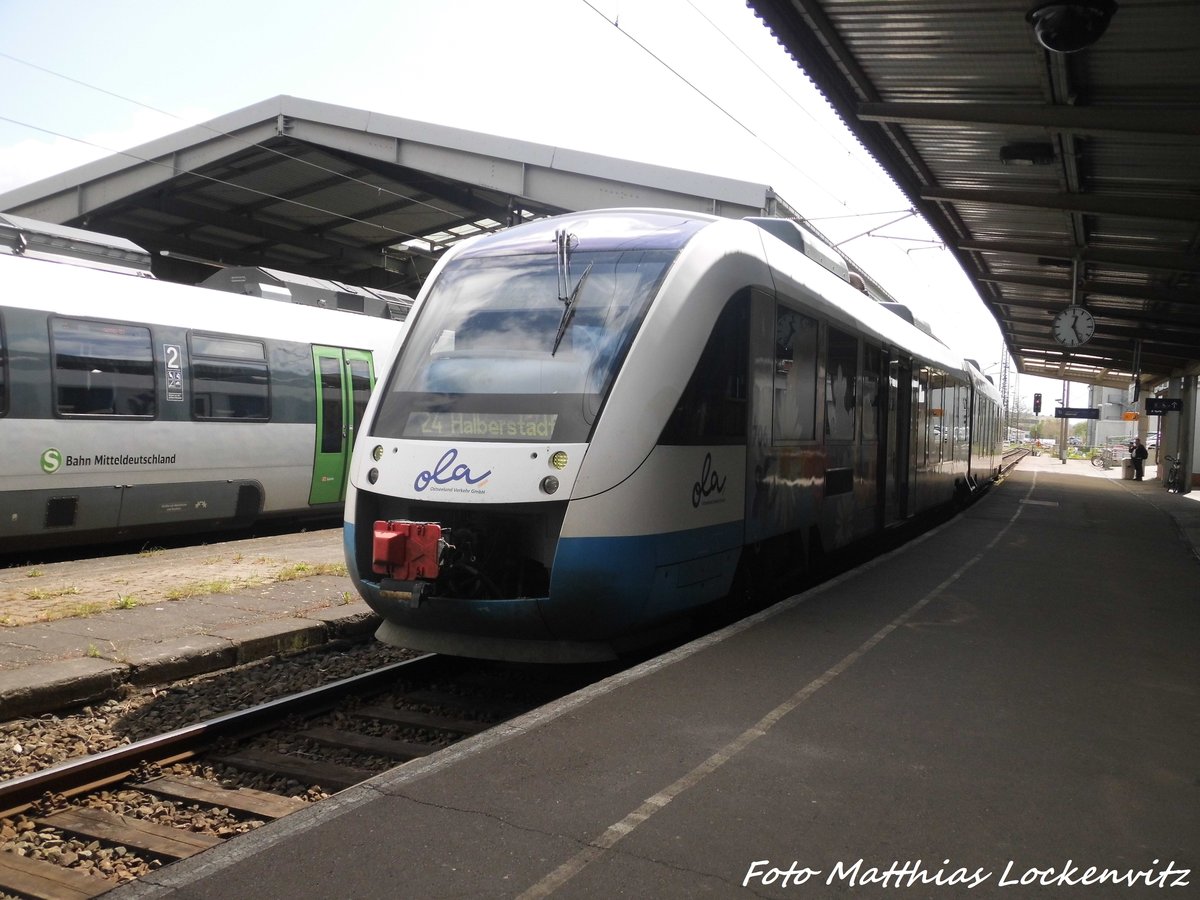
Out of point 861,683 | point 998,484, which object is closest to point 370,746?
point 861,683

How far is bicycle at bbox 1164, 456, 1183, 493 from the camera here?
3041 cm

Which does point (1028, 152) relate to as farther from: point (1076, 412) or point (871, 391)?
point (1076, 412)

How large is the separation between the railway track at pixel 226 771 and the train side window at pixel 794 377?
8.55 feet

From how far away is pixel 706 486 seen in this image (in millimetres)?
6734

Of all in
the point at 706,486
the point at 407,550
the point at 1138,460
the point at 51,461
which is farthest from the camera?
the point at 1138,460

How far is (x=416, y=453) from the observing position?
6410mm

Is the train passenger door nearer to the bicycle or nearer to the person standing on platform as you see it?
the bicycle

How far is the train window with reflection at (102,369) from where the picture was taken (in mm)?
10383

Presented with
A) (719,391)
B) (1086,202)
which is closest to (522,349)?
(719,391)

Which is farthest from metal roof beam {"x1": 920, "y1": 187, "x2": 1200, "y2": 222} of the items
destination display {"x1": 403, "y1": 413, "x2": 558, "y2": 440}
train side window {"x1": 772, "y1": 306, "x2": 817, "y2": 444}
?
destination display {"x1": 403, "y1": 413, "x2": 558, "y2": 440}

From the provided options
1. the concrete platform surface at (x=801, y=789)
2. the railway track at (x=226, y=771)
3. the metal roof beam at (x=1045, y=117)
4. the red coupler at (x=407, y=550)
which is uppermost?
the metal roof beam at (x=1045, y=117)

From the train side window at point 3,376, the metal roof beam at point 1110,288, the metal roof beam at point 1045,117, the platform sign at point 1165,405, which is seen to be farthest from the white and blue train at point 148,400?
the platform sign at point 1165,405

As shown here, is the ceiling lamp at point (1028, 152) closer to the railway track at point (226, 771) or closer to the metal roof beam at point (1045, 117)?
the metal roof beam at point (1045, 117)

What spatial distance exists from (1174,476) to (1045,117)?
24.6 m
